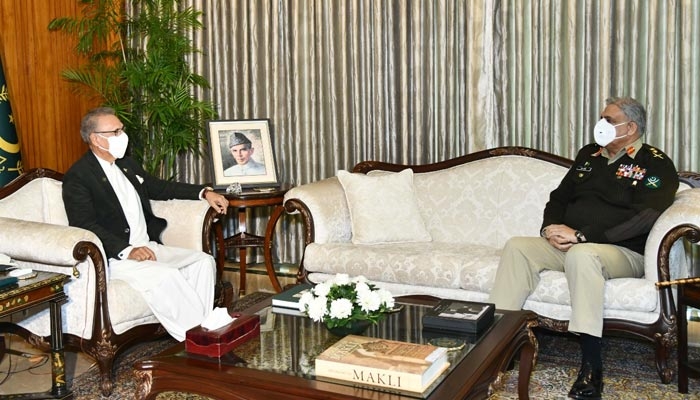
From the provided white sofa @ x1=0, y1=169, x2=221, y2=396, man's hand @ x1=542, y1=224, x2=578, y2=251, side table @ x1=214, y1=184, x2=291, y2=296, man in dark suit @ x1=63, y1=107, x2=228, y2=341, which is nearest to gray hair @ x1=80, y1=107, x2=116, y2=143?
man in dark suit @ x1=63, y1=107, x2=228, y2=341

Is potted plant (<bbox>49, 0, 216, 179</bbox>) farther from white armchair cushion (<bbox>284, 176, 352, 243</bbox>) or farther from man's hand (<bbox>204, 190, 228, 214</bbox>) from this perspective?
white armchair cushion (<bbox>284, 176, 352, 243</bbox>)

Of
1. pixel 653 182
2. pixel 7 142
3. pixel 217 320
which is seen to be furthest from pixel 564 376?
pixel 7 142

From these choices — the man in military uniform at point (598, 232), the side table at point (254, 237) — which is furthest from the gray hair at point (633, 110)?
the side table at point (254, 237)

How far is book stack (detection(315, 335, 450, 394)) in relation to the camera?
2.16 m

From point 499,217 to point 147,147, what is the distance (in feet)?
8.47

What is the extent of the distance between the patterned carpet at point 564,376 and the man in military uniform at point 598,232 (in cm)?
14

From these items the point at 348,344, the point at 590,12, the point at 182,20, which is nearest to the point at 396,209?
the point at 590,12

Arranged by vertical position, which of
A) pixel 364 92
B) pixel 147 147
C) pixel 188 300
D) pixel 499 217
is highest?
pixel 364 92

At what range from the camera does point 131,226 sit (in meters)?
3.84

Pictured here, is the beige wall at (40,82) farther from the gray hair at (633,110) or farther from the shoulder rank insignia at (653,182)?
the shoulder rank insignia at (653,182)

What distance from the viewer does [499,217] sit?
421 cm

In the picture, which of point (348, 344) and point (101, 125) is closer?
point (348, 344)

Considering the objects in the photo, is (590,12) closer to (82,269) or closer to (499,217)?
(499,217)

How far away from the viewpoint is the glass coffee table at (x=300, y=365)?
7.21 ft
